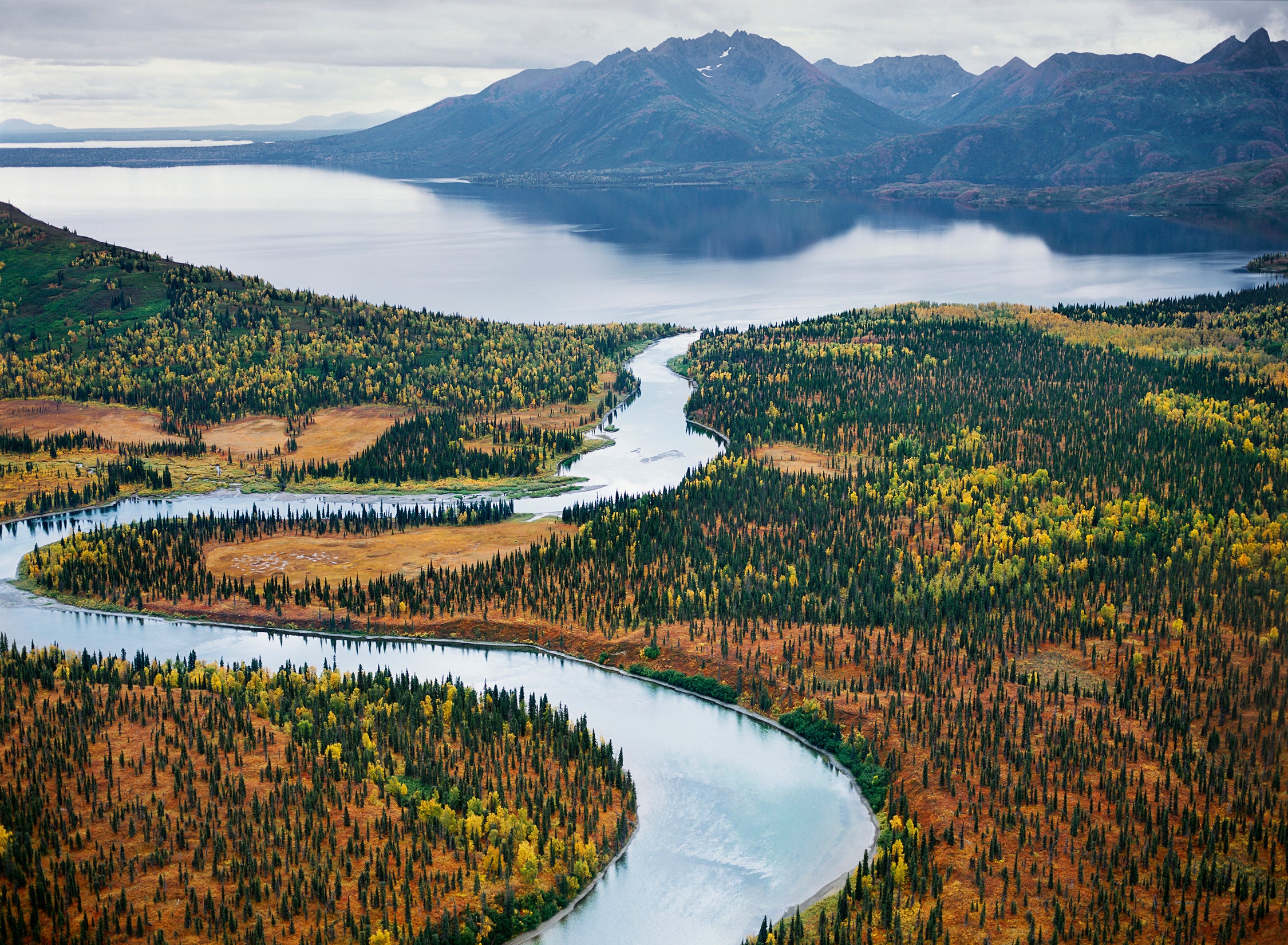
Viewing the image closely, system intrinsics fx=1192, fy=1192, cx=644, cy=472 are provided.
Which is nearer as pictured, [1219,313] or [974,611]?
[974,611]

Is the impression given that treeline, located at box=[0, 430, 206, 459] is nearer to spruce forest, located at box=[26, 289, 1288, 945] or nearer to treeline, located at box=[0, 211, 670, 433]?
treeline, located at box=[0, 211, 670, 433]

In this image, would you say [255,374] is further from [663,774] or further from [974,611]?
[663,774]

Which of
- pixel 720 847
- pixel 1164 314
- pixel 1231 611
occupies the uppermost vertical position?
pixel 1164 314

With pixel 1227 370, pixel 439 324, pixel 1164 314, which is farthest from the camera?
pixel 1164 314

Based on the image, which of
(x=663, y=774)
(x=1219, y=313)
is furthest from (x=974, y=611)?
(x=1219, y=313)

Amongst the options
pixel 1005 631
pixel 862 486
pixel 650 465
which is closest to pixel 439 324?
pixel 650 465

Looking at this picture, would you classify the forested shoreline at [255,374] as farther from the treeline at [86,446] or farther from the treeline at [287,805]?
the treeline at [287,805]

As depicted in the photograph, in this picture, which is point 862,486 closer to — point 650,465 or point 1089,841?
point 650,465
